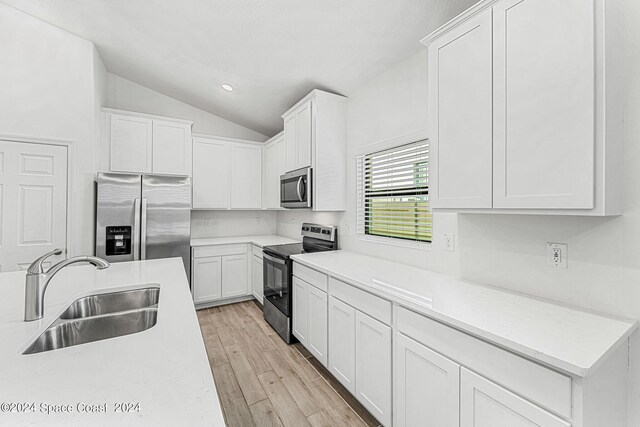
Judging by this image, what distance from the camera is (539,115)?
1220 mm

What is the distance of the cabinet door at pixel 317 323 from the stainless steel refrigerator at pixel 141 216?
1.92 meters

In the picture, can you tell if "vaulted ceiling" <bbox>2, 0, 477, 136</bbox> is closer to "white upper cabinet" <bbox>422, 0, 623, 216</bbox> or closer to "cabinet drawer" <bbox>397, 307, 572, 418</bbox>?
"white upper cabinet" <bbox>422, 0, 623, 216</bbox>

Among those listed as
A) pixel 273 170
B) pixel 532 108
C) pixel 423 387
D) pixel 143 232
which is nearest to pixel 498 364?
pixel 423 387

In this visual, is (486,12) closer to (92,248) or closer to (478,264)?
(478,264)

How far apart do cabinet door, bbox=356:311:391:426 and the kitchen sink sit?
1180 mm

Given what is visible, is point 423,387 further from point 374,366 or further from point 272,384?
point 272,384

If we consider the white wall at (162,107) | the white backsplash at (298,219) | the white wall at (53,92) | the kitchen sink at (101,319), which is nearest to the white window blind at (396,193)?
the white backsplash at (298,219)

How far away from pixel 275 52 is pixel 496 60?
1.98 meters

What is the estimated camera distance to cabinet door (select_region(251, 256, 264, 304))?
3775mm

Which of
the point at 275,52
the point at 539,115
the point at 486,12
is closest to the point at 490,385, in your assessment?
the point at 539,115

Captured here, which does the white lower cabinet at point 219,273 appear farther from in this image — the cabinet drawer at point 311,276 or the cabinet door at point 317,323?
the cabinet door at point 317,323

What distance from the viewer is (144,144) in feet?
11.7

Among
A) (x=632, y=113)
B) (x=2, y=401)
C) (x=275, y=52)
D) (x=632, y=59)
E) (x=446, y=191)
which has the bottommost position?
(x=2, y=401)

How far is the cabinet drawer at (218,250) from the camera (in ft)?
12.2
